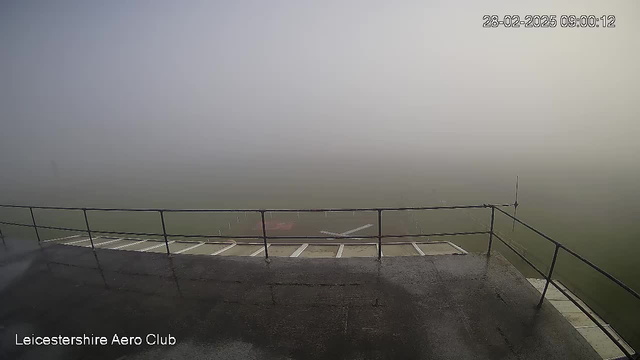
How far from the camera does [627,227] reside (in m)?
54.4

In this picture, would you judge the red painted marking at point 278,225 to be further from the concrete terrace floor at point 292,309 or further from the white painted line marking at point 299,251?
the concrete terrace floor at point 292,309

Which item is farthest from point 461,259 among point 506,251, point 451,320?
point 506,251

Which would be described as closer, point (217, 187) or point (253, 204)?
point (253, 204)

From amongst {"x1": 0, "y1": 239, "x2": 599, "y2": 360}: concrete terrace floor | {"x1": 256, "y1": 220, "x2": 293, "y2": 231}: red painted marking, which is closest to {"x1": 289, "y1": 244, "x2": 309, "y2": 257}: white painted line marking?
{"x1": 0, "y1": 239, "x2": 599, "y2": 360}: concrete terrace floor

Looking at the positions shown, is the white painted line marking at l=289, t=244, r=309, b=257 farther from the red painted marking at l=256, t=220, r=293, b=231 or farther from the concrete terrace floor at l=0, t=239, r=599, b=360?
the red painted marking at l=256, t=220, r=293, b=231

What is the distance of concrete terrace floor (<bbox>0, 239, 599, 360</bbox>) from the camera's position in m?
3.08

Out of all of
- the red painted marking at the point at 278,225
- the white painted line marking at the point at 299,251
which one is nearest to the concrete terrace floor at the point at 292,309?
the white painted line marking at the point at 299,251

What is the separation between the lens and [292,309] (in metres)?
3.74

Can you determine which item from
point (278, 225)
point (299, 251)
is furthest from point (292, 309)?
point (278, 225)

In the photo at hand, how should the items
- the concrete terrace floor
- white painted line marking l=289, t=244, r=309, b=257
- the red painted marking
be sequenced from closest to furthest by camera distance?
the concrete terrace floor
white painted line marking l=289, t=244, r=309, b=257
the red painted marking

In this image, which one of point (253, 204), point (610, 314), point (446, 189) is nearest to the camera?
point (610, 314)

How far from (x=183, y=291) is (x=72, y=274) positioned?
3.04 m

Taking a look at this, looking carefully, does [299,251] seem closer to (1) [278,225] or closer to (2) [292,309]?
(2) [292,309]

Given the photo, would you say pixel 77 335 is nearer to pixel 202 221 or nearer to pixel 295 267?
pixel 295 267
